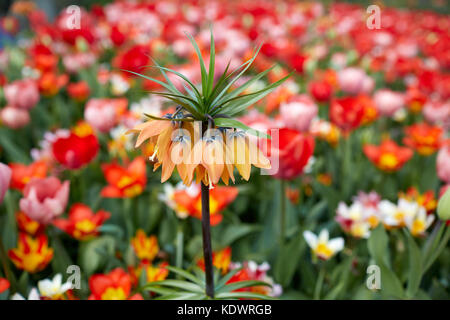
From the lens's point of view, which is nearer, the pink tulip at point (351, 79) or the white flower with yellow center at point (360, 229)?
the white flower with yellow center at point (360, 229)

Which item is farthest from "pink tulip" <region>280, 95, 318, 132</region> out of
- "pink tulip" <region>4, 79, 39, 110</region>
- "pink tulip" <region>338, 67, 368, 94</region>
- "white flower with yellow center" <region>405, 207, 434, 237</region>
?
"pink tulip" <region>4, 79, 39, 110</region>

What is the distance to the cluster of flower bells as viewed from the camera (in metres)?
0.50

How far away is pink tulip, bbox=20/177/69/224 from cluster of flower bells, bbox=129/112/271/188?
0.50m

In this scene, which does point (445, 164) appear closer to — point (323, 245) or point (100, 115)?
point (323, 245)

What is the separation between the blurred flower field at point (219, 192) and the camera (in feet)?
1.85

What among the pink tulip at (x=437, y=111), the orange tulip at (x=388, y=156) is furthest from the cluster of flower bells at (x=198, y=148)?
the pink tulip at (x=437, y=111)

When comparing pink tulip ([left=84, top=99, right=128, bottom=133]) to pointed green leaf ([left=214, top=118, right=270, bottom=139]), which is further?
pink tulip ([left=84, top=99, right=128, bottom=133])

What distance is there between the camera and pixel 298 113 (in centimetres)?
129

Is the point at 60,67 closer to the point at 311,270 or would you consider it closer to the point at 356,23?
the point at 311,270

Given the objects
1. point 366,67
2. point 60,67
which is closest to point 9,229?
point 60,67

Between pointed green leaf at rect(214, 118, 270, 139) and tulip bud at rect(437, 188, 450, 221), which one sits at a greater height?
pointed green leaf at rect(214, 118, 270, 139)

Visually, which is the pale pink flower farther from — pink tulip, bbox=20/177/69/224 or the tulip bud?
the tulip bud

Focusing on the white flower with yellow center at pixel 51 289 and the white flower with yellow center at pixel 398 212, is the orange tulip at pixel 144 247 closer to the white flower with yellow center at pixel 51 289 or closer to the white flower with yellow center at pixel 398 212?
the white flower with yellow center at pixel 51 289
